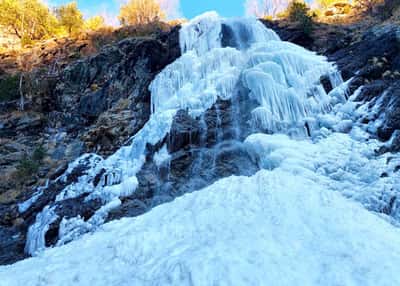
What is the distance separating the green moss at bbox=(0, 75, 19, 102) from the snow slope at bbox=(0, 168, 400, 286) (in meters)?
11.3

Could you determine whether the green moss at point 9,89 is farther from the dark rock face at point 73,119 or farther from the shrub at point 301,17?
the shrub at point 301,17

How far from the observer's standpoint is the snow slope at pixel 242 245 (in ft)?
12.4

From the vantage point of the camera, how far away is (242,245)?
4.29 metres

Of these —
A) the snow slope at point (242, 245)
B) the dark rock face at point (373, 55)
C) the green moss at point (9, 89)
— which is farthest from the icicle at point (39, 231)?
the green moss at point (9, 89)

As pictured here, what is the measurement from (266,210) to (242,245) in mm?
1115

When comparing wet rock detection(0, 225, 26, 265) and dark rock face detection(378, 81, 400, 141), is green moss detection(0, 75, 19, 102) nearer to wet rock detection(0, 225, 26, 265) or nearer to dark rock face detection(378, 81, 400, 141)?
wet rock detection(0, 225, 26, 265)

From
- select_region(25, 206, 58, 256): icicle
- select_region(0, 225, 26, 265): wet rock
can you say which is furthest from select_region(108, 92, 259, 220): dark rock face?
select_region(0, 225, 26, 265): wet rock

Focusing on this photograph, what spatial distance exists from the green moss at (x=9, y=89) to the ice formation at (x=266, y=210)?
24.8 feet

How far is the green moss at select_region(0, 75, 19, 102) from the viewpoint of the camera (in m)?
15.1

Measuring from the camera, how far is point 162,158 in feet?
27.7

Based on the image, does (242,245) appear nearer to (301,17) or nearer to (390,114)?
(390,114)

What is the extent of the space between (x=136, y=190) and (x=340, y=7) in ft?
47.2

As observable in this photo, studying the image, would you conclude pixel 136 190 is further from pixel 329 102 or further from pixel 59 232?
pixel 329 102

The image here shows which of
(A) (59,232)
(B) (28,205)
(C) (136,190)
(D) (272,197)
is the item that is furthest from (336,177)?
(B) (28,205)
